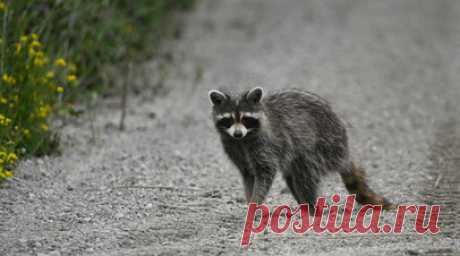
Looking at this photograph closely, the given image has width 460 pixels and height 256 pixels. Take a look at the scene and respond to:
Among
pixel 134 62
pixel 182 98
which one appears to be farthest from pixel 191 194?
pixel 134 62

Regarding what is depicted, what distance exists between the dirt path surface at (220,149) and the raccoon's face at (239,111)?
77 centimetres

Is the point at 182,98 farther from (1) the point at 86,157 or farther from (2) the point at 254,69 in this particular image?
(1) the point at 86,157

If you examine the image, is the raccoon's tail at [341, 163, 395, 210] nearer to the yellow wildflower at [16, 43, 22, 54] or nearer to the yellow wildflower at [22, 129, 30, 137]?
the yellow wildflower at [22, 129, 30, 137]

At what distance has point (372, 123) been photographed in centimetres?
1111

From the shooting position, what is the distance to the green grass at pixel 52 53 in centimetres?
885

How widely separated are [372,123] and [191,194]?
3846 mm

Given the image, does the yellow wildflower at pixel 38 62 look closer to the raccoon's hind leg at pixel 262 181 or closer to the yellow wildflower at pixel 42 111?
the yellow wildflower at pixel 42 111

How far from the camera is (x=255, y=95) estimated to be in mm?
7387

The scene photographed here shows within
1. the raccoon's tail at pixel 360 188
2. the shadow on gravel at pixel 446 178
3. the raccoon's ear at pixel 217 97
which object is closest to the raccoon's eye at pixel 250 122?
the raccoon's ear at pixel 217 97

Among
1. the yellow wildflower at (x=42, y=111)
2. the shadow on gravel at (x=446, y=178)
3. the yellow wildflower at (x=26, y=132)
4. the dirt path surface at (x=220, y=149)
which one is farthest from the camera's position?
the yellow wildflower at (x=42, y=111)

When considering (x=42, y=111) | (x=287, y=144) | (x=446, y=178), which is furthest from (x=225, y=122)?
(x=42, y=111)

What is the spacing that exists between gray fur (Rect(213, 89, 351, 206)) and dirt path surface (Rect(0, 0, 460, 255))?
0.35m

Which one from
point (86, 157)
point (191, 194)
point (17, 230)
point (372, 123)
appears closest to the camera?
point (17, 230)

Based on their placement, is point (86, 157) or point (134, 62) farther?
point (134, 62)
